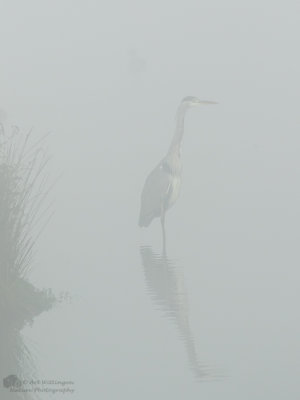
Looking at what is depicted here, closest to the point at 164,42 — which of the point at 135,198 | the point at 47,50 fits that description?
the point at 47,50

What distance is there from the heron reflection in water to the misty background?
0.13ft

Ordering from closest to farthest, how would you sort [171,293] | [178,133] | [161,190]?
[171,293]
[161,190]
[178,133]

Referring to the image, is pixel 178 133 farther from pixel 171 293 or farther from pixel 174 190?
pixel 171 293

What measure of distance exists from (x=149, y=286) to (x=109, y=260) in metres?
1.21

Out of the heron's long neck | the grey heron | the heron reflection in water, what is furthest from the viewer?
the heron's long neck

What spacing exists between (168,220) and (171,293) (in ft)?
15.2

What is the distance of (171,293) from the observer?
8914 millimetres

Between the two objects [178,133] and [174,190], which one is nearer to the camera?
[174,190]

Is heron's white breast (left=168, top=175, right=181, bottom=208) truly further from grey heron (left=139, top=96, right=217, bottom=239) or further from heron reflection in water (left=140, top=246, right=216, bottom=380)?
heron reflection in water (left=140, top=246, right=216, bottom=380)

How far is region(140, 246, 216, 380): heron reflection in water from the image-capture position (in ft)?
22.6

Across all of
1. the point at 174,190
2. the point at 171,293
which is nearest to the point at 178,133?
the point at 174,190

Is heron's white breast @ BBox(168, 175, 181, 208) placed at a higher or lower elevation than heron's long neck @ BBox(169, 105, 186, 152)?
lower

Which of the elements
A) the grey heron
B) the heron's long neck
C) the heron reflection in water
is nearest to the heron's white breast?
the grey heron

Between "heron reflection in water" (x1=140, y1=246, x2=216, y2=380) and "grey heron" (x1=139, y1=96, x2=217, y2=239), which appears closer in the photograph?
"heron reflection in water" (x1=140, y1=246, x2=216, y2=380)
